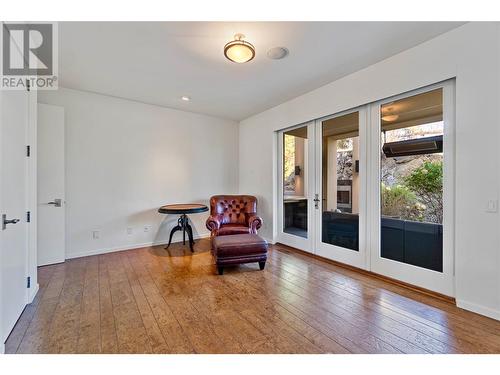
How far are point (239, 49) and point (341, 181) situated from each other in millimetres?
2345

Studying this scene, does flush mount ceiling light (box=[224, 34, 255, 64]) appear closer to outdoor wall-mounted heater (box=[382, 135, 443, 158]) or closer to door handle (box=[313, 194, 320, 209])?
outdoor wall-mounted heater (box=[382, 135, 443, 158])

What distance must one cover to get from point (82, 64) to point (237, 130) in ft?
10.8

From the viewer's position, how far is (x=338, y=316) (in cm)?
211

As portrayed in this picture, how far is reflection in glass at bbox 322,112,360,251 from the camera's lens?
10.9 feet

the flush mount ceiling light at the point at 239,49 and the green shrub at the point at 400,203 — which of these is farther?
the green shrub at the point at 400,203

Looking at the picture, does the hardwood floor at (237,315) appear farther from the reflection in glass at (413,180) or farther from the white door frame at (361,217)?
the reflection in glass at (413,180)

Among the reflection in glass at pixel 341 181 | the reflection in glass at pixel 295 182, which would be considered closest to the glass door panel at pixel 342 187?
the reflection in glass at pixel 341 181

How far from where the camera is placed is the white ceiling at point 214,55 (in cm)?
223

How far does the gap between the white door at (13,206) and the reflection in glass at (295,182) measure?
373 centimetres

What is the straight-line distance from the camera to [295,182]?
4.40 meters

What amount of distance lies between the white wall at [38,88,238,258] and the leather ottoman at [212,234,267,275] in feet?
6.45
